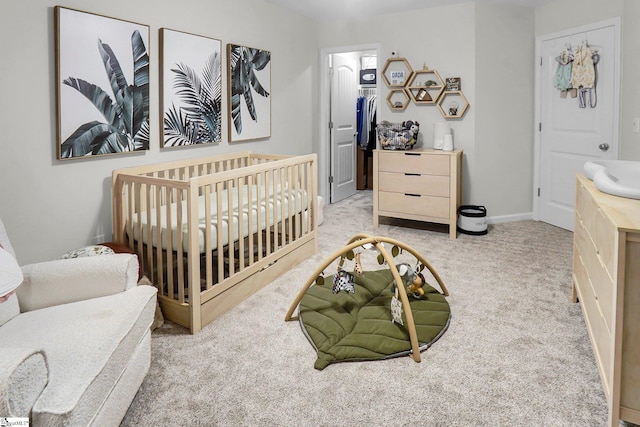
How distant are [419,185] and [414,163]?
22 cm

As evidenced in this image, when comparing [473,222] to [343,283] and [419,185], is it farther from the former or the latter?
[343,283]

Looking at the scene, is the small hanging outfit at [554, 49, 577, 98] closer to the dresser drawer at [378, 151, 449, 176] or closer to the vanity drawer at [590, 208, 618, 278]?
the dresser drawer at [378, 151, 449, 176]

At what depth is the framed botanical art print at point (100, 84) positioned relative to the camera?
2570mm

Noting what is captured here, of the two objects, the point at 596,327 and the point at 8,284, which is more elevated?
the point at 8,284

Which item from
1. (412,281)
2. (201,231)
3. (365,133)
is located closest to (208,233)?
(201,231)

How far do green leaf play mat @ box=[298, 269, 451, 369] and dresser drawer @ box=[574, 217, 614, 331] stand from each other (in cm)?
74

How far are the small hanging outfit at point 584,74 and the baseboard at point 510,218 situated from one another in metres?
1.25

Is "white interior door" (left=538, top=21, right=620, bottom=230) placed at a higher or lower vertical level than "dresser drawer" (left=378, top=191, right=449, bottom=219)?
higher

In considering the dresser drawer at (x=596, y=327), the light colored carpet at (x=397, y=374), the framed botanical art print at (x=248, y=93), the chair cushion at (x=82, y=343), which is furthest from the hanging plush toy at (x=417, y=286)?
the framed botanical art print at (x=248, y=93)

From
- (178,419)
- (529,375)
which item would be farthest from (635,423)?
(178,419)

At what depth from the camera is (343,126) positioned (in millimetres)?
5980

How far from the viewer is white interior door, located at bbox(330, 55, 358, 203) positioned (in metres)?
5.69

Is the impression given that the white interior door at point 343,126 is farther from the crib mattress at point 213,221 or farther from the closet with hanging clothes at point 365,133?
the crib mattress at point 213,221

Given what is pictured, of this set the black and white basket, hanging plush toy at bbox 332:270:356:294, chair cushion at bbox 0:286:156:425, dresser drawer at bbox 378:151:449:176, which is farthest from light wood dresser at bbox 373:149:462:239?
chair cushion at bbox 0:286:156:425
